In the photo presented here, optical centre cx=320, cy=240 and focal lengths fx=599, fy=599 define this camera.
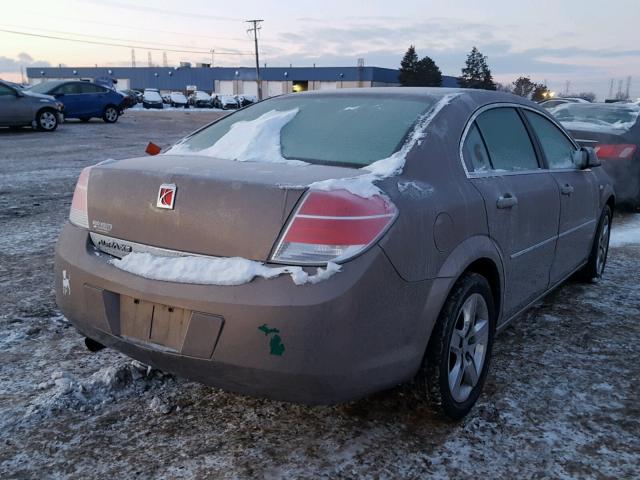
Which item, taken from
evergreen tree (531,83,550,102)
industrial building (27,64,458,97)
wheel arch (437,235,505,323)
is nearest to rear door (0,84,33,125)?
wheel arch (437,235,505,323)

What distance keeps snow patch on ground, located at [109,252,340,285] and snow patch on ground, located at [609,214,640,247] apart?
5.42 metres

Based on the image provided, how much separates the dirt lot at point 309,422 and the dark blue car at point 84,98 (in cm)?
1940

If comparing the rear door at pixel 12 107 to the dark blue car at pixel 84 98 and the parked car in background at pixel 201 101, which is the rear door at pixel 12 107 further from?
the parked car in background at pixel 201 101

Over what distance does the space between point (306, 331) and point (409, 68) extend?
239 feet

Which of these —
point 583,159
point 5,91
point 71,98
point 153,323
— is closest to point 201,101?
point 71,98

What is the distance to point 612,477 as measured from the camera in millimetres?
2395

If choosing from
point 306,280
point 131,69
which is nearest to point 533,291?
point 306,280

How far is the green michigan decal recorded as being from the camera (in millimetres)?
2137

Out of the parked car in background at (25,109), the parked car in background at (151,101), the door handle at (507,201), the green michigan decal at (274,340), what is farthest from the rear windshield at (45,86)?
the parked car in background at (151,101)

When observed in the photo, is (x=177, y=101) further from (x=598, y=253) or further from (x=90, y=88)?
(x=598, y=253)

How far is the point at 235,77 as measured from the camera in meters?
87.5

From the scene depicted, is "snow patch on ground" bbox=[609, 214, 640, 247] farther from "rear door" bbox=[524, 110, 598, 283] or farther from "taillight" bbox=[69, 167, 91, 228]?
"taillight" bbox=[69, 167, 91, 228]

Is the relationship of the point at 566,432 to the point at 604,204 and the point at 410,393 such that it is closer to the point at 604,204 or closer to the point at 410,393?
the point at 410,393

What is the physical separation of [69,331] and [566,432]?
2.84m
